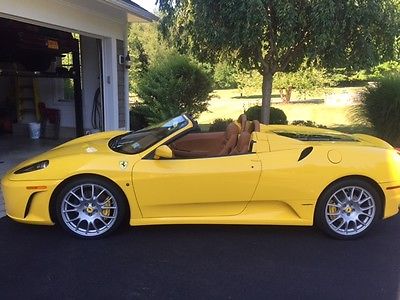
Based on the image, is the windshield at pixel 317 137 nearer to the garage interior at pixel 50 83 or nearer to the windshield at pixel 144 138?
the windshield at pixel 144 138

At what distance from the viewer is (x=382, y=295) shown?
3189mm

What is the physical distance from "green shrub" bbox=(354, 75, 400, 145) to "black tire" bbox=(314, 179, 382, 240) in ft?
21.3

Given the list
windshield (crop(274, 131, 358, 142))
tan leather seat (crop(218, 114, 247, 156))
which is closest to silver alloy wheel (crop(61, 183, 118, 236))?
tan leather seat (crop(218, 114, 247, 156))

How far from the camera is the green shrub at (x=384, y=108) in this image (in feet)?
33.1

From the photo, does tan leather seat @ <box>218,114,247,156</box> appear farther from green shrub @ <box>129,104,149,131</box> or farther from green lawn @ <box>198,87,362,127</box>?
green shrub @ <box>129,104,149,131</box>

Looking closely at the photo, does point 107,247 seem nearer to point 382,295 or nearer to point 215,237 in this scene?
point 215,237

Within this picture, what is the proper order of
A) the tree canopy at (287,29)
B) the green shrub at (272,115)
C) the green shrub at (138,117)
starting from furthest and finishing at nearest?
the green shrub at (138,117), the green shrub at (272,115), the tree canopy at (287,29)

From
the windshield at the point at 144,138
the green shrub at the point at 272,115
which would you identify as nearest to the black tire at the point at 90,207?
the windshield at the point at 144,138

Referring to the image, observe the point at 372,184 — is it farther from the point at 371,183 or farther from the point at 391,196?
the point at 391,196

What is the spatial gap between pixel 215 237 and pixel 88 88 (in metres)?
7.87

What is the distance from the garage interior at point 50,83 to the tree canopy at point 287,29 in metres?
2.25

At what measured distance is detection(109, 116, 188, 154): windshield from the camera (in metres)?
4.38

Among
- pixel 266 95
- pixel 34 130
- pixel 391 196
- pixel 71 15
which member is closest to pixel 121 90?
pixel 34 130

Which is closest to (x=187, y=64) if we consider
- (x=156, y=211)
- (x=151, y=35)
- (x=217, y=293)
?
(x=156, y=211)
